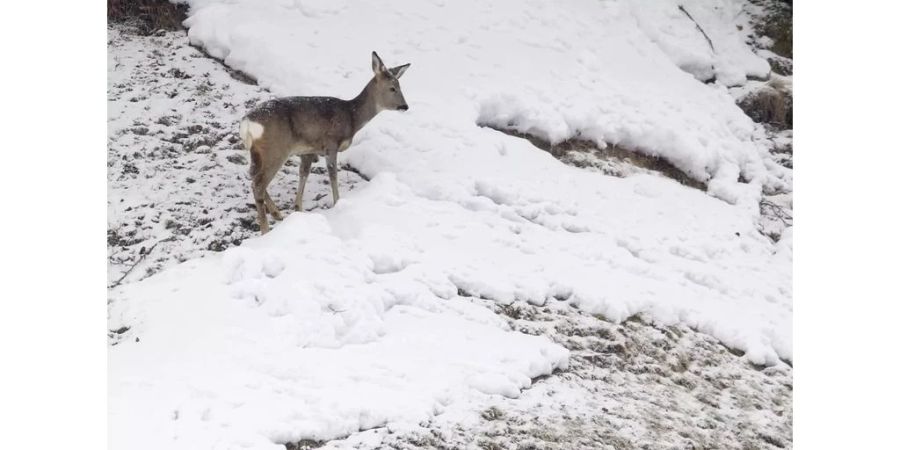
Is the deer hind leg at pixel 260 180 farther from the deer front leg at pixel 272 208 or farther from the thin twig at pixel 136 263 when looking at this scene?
the thin twig at pixel 136 263

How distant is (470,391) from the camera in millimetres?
4902

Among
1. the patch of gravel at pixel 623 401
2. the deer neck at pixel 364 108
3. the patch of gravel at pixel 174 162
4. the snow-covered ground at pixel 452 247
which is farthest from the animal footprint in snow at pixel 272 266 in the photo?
the deer neck at pixel 364 108

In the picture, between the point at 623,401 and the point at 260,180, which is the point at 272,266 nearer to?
the point at 260,180

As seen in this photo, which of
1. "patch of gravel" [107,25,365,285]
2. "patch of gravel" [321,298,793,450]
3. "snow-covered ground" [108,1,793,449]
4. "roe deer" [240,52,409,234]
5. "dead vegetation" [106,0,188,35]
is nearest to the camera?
"patch of gravel" [321,298,793,450]

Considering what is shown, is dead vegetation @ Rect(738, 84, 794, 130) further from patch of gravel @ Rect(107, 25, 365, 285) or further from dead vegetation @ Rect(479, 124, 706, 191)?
patch of gravel @ Rect(107, 25, 365, 285)

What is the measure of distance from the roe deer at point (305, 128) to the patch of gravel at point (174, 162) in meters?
0.30

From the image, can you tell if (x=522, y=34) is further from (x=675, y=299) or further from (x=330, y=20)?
(x=675, y=299)

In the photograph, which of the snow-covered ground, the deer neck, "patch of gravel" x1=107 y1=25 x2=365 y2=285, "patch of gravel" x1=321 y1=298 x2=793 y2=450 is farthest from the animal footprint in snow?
the deer neck

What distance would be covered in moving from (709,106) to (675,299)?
3271 millimetres

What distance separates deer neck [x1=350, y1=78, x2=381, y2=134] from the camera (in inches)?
272

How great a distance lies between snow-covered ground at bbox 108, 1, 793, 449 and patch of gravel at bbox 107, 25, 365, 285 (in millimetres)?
22

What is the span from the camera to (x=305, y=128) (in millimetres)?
6441
